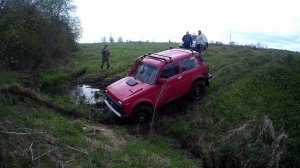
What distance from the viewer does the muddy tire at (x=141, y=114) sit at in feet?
40.6

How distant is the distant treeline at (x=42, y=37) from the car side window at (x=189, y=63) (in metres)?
9.29

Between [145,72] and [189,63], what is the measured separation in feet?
5.71

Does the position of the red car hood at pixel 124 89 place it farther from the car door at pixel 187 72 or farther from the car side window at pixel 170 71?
the car door at pixel 187 72

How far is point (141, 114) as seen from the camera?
12516mm

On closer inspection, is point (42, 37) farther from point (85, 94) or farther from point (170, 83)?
point (170, 83)

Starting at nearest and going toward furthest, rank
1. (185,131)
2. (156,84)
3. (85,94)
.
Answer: (185,131)
(156,84)
(85,94)

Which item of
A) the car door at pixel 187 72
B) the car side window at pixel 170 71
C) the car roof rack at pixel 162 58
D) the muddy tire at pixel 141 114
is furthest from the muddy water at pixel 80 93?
the car door at pixel 187 72

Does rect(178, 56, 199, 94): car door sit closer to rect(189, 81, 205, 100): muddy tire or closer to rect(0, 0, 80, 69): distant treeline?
rect(189, 81, 205, 100): muddy tire

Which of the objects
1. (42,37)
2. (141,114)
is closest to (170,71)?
(141,114)

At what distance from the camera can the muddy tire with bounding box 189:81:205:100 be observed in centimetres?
1377

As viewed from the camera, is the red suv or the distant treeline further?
the distant treeline

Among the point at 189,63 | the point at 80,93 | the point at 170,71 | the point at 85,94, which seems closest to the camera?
the point at 170,71

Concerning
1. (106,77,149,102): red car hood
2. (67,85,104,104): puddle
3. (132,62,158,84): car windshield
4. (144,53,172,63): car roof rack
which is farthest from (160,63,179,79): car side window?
(67,85,104,104): puddle

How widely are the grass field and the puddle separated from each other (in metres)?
0.75
